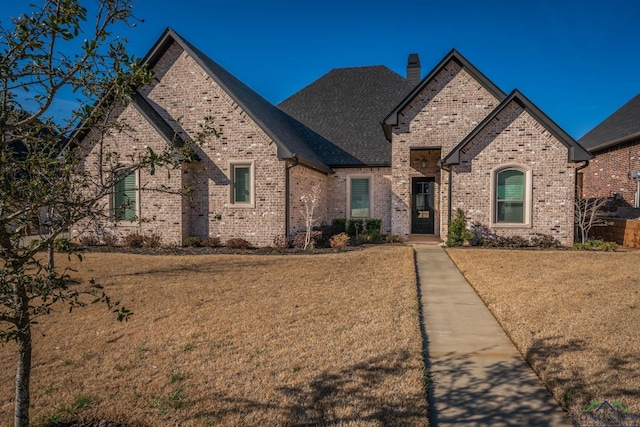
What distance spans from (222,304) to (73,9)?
5039mm

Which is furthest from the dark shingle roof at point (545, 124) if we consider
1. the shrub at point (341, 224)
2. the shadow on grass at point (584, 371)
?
the shadow on grass at point (584, 371)

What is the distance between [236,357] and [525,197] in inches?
502

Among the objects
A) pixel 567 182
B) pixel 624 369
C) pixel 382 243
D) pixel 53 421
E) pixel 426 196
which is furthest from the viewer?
pixel 426 196

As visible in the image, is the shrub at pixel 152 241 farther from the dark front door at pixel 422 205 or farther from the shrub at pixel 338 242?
the dark front door at pixel 422 205

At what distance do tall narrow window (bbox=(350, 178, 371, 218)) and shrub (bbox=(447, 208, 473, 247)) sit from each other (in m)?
4.32

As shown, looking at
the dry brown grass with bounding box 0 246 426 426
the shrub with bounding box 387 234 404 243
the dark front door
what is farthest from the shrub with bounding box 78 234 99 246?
the dark front door

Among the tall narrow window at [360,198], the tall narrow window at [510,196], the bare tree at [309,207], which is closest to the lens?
the bare tree at [309,207]

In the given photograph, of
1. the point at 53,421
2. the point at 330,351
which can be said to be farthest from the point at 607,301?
the point at 53,421

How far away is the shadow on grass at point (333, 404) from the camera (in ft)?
10.3

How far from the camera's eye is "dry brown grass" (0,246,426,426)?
10.9ft

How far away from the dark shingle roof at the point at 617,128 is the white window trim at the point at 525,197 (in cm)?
806

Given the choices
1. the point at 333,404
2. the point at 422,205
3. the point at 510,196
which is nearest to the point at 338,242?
the point at 422,205

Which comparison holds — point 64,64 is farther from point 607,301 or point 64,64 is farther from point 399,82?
point 399,82

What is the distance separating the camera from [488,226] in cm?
1386
